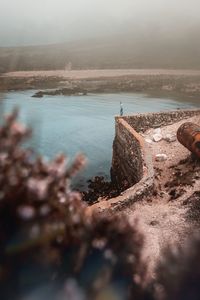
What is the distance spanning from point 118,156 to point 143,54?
15115 cm

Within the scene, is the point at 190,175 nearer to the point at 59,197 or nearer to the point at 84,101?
the point at 59,197

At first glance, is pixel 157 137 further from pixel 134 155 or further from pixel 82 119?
pixel 82 119

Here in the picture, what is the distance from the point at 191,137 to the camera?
17250mm

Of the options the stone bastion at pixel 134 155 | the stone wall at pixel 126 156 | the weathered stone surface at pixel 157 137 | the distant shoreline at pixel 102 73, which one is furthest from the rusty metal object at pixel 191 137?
the distant shoreline at pixel 102 73

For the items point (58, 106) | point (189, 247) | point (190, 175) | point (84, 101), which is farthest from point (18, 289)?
point (84, 101)

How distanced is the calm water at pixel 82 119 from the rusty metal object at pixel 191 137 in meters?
5.76

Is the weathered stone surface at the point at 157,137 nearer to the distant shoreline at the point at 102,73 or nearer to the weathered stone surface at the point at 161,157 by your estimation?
the weathered stone surface at the point at 161,157

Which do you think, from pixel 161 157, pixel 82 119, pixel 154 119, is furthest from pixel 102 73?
pixel 161 157

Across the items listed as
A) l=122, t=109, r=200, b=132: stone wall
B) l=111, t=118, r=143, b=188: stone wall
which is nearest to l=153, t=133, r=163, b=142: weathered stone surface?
l=111, t=118, r=143, b=188: stone wall

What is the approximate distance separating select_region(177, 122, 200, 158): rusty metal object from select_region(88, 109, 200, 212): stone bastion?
5.70ft

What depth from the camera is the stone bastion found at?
1270 centimetres

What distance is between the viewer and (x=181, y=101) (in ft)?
224

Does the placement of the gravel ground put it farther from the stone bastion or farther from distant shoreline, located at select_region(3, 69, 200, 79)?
distant shoreline, located at select_region(3, 69, 200, 79)

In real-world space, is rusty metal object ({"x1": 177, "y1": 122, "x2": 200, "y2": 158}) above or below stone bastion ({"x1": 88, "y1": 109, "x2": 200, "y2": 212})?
above
